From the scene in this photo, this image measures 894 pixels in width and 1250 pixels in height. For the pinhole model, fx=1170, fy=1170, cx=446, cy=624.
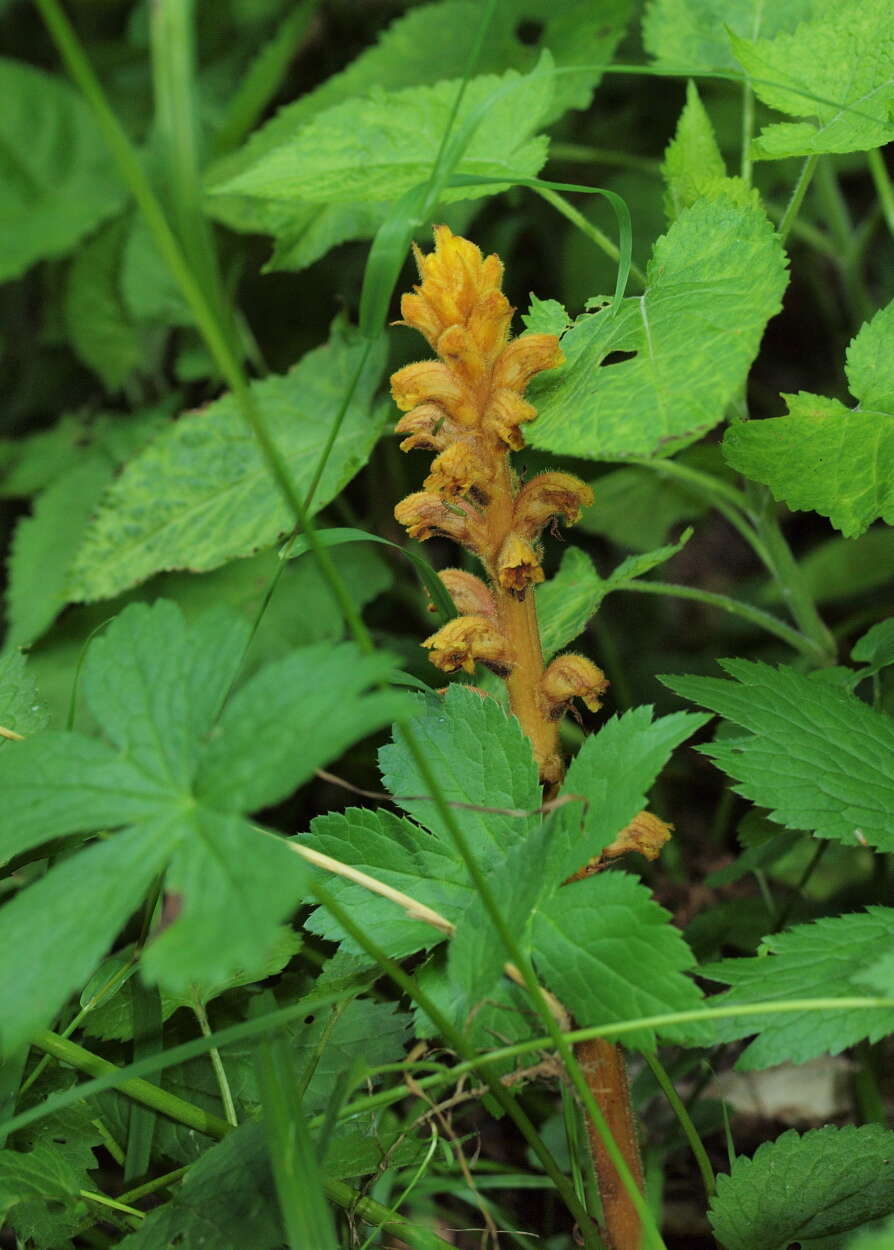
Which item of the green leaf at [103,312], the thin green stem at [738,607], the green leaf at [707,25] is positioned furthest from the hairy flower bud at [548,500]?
the green leaf at [103,312]

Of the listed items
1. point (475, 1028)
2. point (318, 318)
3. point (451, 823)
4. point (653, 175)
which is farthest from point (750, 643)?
point (451, 823)

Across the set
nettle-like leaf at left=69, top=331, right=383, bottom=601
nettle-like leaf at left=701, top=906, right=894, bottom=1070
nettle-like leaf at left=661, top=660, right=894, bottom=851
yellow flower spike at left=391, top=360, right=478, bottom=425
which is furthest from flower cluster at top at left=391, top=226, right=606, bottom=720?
nettle-like leaf at left=69, top=331, right=383, bottom=601

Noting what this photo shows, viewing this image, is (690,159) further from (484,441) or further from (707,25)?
Result: (484,441)

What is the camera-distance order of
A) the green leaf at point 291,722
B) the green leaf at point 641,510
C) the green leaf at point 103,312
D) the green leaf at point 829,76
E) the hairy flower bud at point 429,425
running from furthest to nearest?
the green leaf at point 103,312 → the green leaf at point 641,510 → the green leaf at point 829,76 → the hairy flower bud at point 429,425 → the green leaf at point 291,722

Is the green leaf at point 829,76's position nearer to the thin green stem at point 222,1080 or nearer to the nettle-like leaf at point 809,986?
the nettle-like leaf at point 809,986

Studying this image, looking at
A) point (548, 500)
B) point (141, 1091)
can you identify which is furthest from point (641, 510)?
point (141, 1091)

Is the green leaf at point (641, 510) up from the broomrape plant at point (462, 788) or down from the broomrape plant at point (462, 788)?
down

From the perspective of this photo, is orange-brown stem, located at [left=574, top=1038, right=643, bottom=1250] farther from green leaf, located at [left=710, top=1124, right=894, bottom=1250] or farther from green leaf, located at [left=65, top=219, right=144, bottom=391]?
green leaf, located at [left=65, top=219, right=144, bottom=391]
